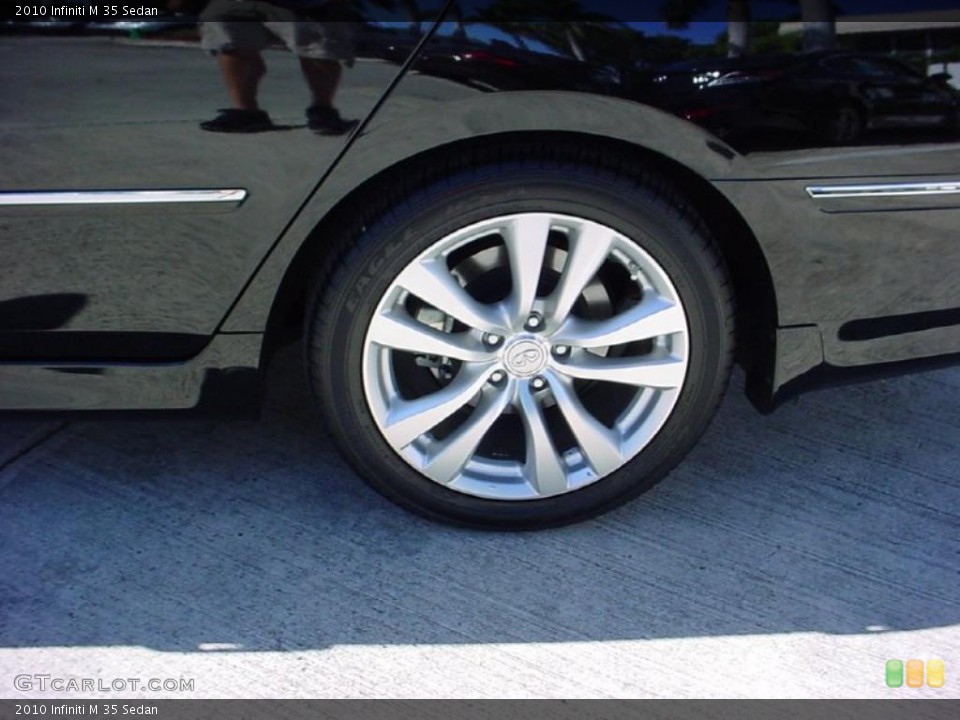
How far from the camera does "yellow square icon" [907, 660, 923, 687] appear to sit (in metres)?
1.92

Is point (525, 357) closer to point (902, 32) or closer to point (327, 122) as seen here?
point (327, 122)

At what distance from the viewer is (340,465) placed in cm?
262

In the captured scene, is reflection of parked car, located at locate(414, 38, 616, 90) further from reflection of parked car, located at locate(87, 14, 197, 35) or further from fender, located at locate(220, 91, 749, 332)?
reflection of parked car, located at locate(87, 14, 197, 35)

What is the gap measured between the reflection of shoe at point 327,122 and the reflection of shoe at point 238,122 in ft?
0.27

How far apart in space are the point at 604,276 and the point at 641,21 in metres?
0.61

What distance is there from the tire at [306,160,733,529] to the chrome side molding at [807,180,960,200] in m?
0.26

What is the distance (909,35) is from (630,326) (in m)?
0.84

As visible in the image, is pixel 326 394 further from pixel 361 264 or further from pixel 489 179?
pixel 489 179

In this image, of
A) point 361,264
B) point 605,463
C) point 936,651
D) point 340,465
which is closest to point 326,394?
point 361,264

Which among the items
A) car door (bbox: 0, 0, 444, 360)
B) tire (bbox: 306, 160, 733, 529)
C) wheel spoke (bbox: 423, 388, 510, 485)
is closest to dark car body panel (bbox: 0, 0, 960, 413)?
car door (bbox: 0, 0, 444, 360)

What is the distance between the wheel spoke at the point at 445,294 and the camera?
6.71ft

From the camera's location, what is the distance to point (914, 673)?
1.93 metres

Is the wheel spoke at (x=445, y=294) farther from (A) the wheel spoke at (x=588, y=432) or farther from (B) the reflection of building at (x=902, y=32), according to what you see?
(B) the reflection of building at (x=902, y=32)

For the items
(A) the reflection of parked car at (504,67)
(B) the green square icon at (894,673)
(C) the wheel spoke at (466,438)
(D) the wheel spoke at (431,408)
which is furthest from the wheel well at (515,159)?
(B) the green square icon at (894,673)
